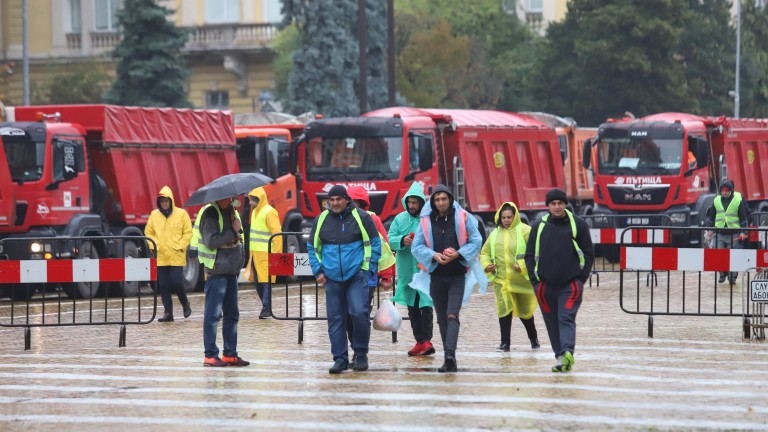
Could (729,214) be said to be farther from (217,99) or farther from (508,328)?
(217,99)

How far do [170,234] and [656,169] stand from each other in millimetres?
15847

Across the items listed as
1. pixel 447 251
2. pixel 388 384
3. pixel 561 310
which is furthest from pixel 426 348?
pixel 388 384

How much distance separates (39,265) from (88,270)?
0.52 meters

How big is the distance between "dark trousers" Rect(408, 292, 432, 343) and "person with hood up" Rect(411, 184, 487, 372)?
106 centimetres

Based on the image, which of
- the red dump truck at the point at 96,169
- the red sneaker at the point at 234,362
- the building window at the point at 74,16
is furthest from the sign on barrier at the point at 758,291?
the building window at the point at 74,16

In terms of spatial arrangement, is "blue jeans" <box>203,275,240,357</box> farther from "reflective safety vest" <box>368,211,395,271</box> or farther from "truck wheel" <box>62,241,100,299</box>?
"truck wheel" <box>62,241,100,299</box>

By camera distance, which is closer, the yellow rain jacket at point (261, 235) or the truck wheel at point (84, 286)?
the yellow rain jacket at point (261, 235)

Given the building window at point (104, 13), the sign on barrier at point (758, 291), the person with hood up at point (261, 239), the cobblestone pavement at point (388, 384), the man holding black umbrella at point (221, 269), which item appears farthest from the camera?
the building window at point (104, 13)

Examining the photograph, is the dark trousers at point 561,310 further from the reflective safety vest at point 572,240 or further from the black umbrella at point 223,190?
the black umbrella at point 223,190

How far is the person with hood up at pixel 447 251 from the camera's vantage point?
14.0 m

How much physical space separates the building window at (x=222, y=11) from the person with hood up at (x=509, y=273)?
148ft

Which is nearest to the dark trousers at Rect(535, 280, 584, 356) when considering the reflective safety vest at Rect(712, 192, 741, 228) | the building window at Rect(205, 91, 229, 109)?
the reflective safety vest at Rect(712, 192, 741, 228)

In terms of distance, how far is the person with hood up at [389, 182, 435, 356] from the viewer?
50.1 ft

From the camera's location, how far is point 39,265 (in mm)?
17234
